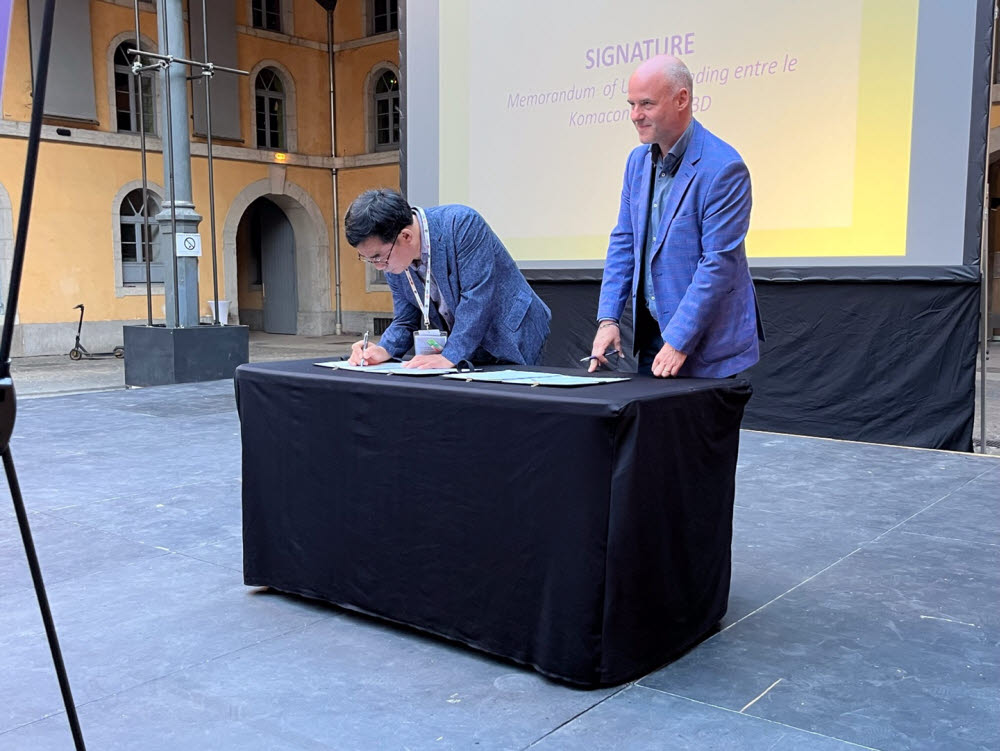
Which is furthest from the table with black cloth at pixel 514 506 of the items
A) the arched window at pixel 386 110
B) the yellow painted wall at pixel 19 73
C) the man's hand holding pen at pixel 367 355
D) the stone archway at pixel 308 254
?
the arched window at pixel 386 110

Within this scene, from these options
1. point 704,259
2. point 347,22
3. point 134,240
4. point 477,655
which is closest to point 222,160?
point 134,240

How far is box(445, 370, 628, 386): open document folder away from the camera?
2307 mm

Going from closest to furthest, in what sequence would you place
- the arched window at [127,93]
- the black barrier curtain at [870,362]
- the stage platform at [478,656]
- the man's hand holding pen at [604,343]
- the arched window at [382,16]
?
1. the stage platform at [478,656]
2. the man's hand holding pen at [604,343]
3. the black barrier curtain at [870,362]
4. the arched window at [127,93]
5. the arched window at [382,16]

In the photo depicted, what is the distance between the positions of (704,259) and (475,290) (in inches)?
27.2

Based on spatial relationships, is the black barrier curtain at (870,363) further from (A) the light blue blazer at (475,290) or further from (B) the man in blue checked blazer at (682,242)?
(A) the light blue blazer at (475,290)

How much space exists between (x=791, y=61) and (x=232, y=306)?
11.4 metres

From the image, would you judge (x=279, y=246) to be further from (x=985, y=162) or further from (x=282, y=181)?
(x=985, y=162)

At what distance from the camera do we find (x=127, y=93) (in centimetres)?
1415

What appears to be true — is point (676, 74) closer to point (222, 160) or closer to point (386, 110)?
point (222, 160)

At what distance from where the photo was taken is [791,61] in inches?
223

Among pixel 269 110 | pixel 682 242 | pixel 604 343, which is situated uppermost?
pixel 269 110

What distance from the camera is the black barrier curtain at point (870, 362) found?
535cm

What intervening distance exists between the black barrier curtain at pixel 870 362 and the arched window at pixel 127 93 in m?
11.5

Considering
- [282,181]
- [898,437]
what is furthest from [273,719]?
[282,181]
